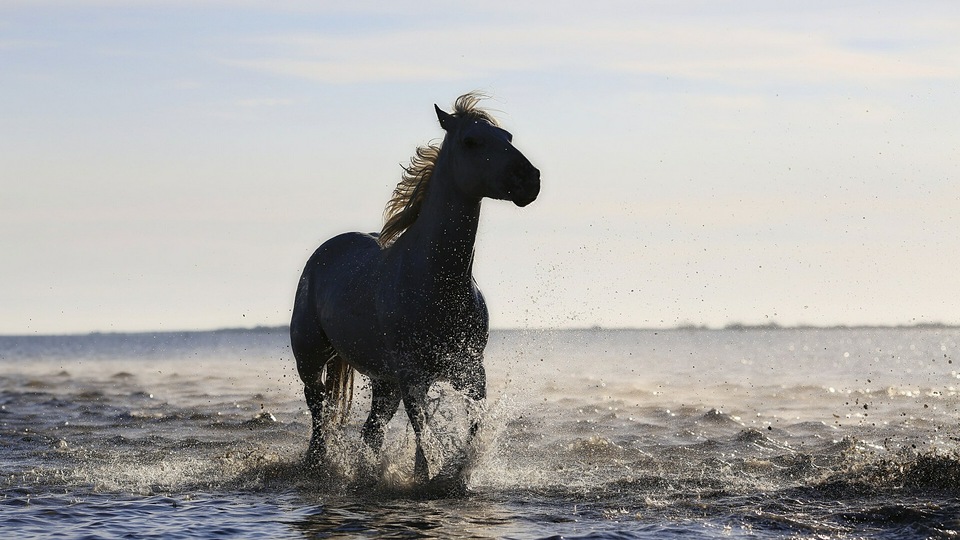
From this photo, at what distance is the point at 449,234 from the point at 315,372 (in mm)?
3202

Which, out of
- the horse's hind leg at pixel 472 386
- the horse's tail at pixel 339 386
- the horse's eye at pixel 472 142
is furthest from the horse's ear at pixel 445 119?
the horse's tail at pixel 339 386

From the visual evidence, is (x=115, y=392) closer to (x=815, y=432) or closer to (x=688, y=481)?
(x=815, y=432)

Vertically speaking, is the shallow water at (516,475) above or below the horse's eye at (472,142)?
below

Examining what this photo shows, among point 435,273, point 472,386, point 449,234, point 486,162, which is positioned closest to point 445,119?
point 486,162

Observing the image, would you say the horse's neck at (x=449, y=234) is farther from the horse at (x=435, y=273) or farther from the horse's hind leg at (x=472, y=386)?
the horse's hind leg at (x=472, y=386)

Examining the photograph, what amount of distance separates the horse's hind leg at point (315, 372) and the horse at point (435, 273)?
115cm

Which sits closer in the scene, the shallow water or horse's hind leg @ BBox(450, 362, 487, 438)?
the shallow water

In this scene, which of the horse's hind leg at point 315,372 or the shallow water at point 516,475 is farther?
the horse's hind leg at point 315,372

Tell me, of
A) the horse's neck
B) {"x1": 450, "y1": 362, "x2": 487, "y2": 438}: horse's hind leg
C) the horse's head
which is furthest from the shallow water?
the horse's head

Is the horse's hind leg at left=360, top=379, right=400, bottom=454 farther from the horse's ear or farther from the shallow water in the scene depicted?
the horse's ear

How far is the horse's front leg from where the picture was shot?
8.75m

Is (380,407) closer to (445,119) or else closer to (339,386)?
(339,386)

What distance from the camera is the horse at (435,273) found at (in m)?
8.30

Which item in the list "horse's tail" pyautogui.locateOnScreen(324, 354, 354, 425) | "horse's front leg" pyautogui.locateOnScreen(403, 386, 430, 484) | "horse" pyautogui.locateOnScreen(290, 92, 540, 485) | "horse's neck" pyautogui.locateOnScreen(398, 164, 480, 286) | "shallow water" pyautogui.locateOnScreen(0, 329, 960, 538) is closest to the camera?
"shallow water" pyautogui.locateOnScreen(0, 329, 960, 538)
